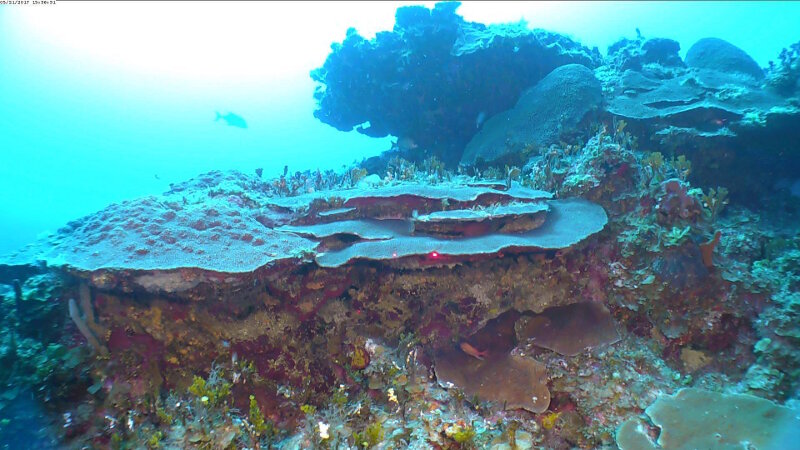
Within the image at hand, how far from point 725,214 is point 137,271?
350 inches

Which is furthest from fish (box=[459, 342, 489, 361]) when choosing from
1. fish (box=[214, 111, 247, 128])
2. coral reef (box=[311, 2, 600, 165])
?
fish (box=[214, 111, 247, 128])

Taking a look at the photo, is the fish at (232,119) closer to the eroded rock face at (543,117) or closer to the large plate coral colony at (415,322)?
the eroded rock face at (543,117)

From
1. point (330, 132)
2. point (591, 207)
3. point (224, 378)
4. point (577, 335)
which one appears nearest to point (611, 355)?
point (577, 335)

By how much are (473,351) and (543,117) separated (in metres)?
6.73

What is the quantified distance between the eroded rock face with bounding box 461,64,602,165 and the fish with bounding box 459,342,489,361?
5515 millimetres

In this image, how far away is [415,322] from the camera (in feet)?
14.4

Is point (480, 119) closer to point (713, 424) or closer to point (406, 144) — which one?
point (406, 144)

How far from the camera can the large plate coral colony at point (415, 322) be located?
3.41 m

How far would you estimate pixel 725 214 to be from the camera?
645cm

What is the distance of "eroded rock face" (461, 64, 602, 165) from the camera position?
843 cm

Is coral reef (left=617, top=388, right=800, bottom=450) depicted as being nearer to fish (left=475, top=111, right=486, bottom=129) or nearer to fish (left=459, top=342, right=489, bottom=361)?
fish (left=459, top=342, right=489, bottom=361)

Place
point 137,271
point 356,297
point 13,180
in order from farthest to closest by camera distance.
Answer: point 13,180, point 356,297, point 137,271

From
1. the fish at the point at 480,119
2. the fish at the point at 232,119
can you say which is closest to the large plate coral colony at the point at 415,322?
the fish at the point at 480,119

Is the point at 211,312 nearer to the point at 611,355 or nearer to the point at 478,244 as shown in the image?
the point at 478,244
